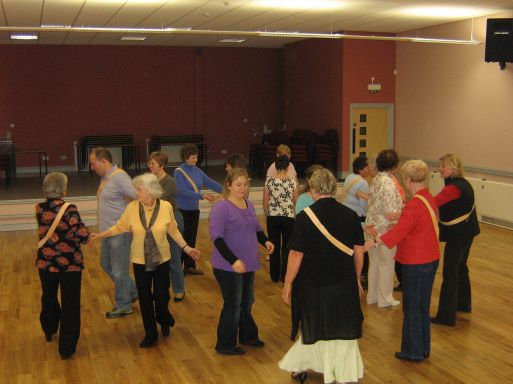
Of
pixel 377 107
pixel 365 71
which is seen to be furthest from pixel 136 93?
pixel 377 107

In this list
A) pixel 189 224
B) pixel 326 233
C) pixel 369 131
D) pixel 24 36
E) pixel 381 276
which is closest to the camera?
pixel 326 233

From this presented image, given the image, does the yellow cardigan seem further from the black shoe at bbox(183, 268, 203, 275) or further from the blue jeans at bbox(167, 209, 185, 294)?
the black shoe at bbox(183, 268, 203, 275)

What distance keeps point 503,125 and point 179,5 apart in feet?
18.3

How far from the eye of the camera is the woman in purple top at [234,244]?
4516 mm

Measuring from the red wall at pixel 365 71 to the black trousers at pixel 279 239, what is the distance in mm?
7414

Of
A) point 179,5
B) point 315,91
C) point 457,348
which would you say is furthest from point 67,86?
point 457,348

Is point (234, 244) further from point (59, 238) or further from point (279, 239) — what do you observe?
point (279, 239)

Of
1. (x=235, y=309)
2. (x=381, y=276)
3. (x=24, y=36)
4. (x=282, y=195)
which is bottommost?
(x=381, y=276)

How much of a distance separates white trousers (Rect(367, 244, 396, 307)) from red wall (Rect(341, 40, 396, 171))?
26.4 feet

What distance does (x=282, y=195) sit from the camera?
6.43m

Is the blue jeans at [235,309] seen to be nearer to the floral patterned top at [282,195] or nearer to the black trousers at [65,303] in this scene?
the black trousers at [65,303]

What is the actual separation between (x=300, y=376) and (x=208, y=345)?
1.04 m

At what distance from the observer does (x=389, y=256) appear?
602 centimetres

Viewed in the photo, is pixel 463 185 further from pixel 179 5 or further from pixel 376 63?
pixel 376 63
